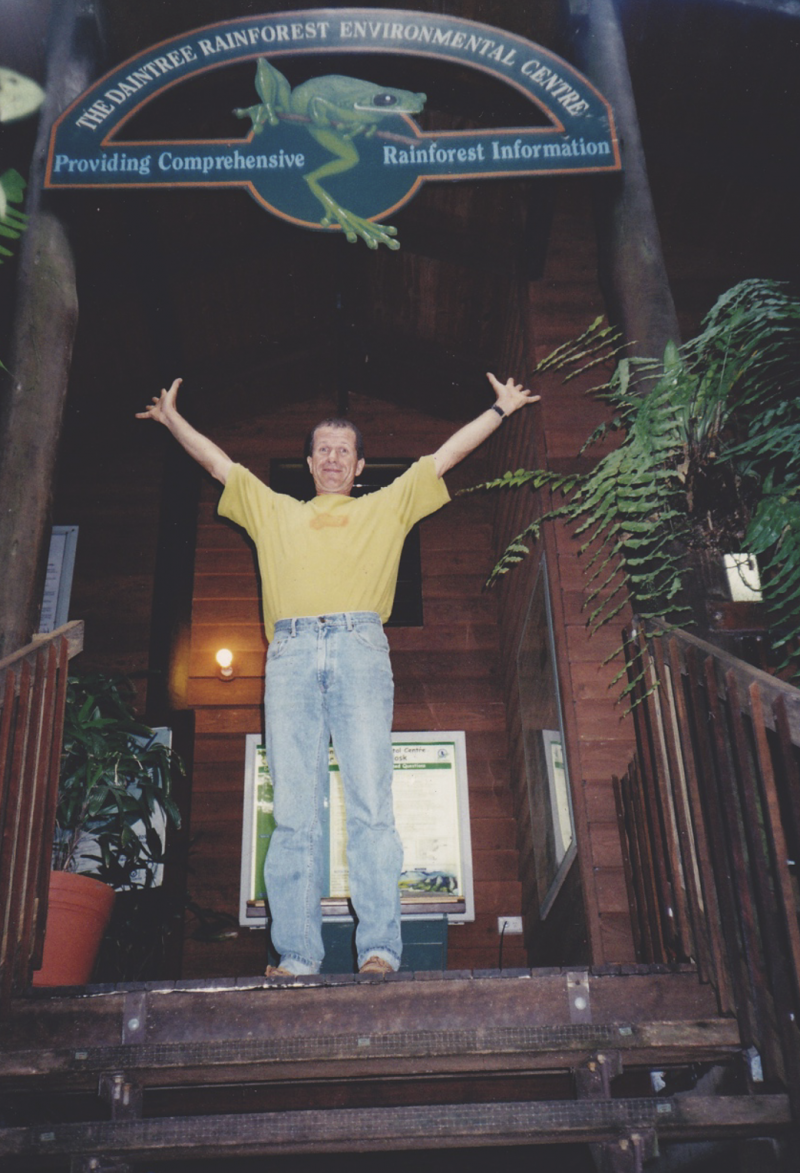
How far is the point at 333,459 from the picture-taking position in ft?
12.4

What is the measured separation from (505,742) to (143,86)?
17.5ft

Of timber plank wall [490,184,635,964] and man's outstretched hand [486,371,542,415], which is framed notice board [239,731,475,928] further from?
man's outstretched hand [486,371,542,415]

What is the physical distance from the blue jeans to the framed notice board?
12.3 ft

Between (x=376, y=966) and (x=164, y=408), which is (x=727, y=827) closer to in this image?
(x=376, y=966)

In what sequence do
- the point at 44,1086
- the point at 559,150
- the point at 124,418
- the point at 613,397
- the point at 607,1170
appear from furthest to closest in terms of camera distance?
the point at 124,418, the point at 559,150, the point at 613,397, the point at 44,1086, the point at 607,1170

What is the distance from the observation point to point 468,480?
29.3 feet

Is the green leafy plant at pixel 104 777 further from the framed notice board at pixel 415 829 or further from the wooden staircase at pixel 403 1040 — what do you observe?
the framed notice board at pixel 415 829

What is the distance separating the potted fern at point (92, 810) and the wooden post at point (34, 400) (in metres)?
1.14

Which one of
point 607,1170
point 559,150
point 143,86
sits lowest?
point 607,1170

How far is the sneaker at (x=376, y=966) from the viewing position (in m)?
2.90

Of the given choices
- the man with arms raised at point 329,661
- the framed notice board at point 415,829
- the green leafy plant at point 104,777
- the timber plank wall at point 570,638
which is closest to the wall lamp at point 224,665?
the framed notice board at point 415,829

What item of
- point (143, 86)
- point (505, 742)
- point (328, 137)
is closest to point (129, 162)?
point (143, 86)

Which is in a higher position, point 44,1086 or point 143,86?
point 143,86

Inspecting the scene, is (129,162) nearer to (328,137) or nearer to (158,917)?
(328,137)
